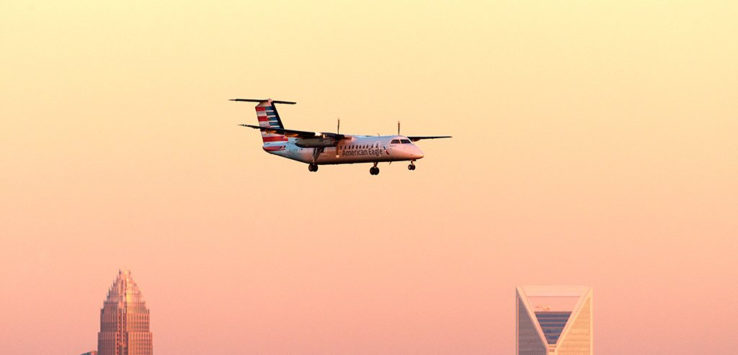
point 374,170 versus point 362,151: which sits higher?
point 362,151

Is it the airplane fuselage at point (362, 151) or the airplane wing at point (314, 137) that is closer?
the airplane fuselage at point (362, 151)

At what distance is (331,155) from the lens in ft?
601

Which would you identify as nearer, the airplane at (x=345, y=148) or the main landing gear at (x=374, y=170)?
the airplane at (x=345, y=148)

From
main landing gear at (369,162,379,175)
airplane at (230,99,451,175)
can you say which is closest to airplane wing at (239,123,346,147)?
airplane at (230,99,451,175)

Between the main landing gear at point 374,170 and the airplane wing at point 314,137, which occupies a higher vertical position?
the airplane wing at point 314,137

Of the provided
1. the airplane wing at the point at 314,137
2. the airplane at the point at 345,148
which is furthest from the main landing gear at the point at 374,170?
the airplane wing at the point at 314,137

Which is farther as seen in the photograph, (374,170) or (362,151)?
(374,170)

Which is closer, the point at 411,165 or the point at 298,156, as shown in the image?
the point at 411,165

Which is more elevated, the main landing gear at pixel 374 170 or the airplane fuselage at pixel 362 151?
the airplane fuselage at pixel 362 151

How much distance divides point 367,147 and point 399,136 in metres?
3.54

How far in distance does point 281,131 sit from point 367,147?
31.7 ft

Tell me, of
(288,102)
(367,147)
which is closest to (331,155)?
(367,147)

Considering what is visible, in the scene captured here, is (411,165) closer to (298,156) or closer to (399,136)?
(399,136)

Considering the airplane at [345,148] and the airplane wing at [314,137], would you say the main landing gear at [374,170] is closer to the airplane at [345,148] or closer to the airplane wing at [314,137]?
the airplane at [345,148]
